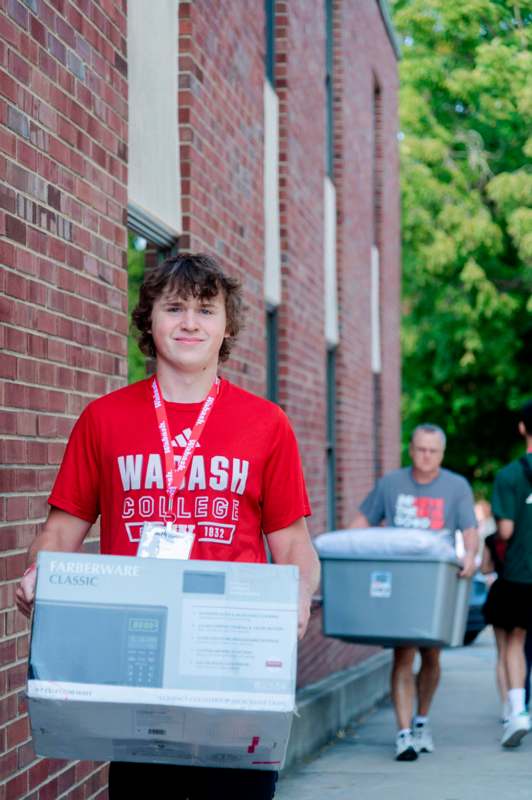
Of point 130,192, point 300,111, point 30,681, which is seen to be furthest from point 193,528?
point 300,111

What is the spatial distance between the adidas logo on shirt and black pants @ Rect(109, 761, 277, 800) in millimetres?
775

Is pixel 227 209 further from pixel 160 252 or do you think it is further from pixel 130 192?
pixel 130 192

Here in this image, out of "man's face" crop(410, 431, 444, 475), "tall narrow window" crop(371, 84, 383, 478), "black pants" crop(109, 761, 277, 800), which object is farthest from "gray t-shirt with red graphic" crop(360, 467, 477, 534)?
"tall narrow window" crop(371, 84, 383, 478)

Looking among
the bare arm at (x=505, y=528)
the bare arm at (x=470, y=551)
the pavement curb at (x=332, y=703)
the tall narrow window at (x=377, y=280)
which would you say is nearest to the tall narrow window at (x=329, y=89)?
the tall narrow window at (x=377, y=280)

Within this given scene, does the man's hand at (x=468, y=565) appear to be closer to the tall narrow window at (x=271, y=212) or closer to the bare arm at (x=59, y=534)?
the tall narrow window at (x=271, y=212)

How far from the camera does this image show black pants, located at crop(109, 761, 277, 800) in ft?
11.3

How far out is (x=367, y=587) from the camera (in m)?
8.09

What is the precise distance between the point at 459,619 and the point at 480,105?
16997mm

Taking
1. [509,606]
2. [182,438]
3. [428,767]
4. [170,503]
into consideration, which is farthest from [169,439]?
[509,606]

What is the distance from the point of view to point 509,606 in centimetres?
877

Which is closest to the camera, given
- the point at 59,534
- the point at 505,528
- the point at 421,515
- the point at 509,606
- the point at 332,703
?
the point at 59,534

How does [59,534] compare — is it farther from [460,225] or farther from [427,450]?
[460,225]

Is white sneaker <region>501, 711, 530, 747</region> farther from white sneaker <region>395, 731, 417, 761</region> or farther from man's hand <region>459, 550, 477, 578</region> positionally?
man's hand <region>459, 550, 477, 578</region>

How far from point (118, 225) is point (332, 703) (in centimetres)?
478
